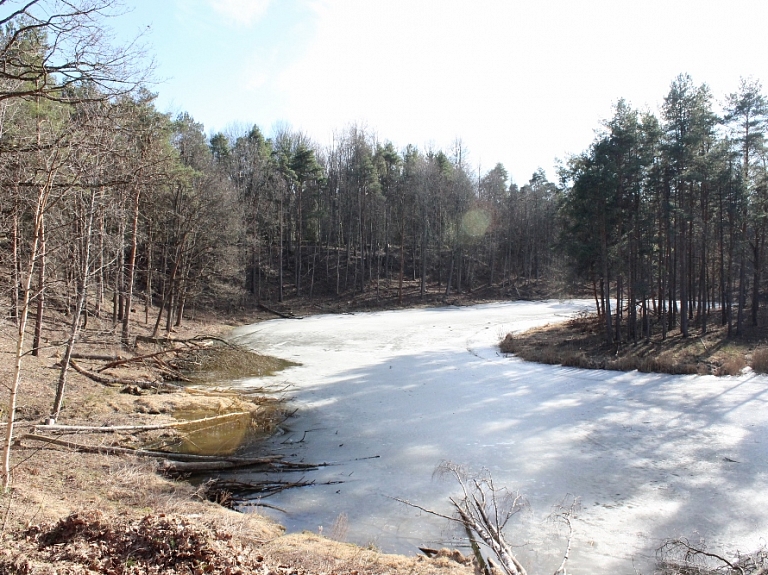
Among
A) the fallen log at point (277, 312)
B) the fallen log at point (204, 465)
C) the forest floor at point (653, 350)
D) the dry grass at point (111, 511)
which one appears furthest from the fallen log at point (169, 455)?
the fallen log at point (277, 312)

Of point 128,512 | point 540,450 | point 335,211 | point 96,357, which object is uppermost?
point 335,211

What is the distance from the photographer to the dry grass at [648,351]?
1783cm

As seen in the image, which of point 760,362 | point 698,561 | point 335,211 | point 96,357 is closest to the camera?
point 698,561

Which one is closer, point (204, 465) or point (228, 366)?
point (204, 465)

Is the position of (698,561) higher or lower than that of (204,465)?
lower

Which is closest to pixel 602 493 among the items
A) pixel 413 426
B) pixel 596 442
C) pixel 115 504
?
pixel 596 442

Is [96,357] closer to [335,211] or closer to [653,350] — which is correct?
[653,350]

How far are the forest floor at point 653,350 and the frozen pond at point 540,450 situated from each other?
108 cm

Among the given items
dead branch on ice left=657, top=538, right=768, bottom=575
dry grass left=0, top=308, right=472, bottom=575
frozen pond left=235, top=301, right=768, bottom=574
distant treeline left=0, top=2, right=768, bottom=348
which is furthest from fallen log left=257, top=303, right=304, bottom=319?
dead branch on ice left=657, top=538, right=768, bottom=575

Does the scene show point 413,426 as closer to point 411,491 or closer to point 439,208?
point 411,491

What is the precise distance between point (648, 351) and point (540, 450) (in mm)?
14320

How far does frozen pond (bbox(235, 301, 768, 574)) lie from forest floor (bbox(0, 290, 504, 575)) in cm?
92

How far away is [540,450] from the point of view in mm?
9344

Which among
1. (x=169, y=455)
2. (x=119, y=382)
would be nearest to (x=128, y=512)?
(x=169, y=455)
